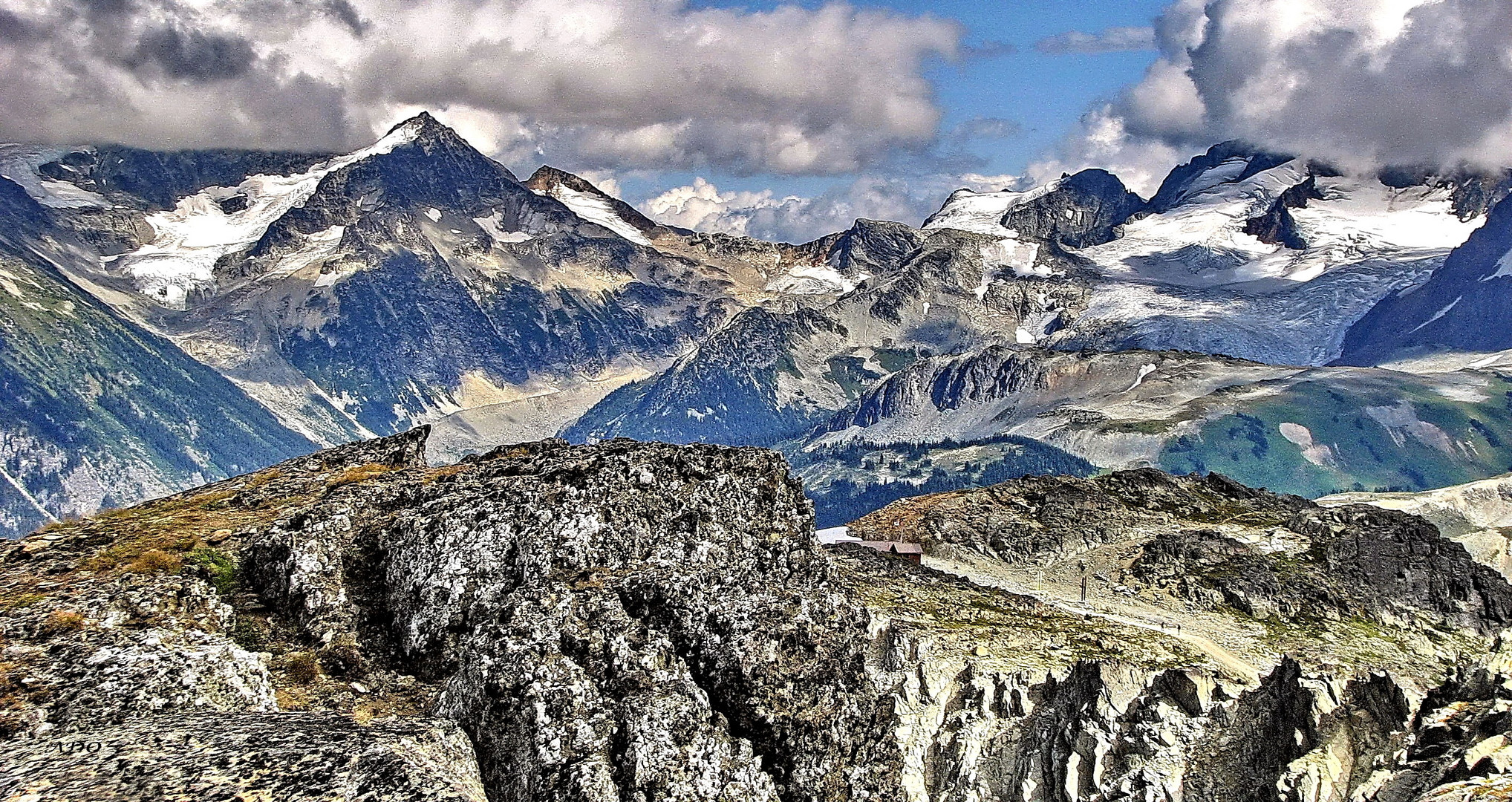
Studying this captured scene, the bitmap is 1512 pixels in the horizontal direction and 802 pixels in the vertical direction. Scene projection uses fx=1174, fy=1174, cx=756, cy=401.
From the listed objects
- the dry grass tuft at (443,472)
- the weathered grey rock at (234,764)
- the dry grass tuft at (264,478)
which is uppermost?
the dry grass tuft at (264,478)

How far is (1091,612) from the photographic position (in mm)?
100312

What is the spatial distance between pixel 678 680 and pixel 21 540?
79.2 ft

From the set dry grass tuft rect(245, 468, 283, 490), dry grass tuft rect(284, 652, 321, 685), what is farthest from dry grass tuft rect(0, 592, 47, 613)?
dry grass tuft rect(245, 468, 283, 490)

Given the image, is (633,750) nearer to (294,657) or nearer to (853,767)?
(853,767)

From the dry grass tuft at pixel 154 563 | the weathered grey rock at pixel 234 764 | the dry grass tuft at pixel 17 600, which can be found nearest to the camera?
the weathered grey rock at pixel 234 764

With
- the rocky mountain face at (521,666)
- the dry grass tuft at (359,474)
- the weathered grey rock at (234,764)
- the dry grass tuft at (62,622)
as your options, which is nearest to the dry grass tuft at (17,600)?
the rocky mountain face at (521,666)

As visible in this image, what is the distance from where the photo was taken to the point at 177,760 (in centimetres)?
2205

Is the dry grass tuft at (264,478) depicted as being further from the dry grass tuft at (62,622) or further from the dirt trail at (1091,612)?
the dirt trail at (1091,612)

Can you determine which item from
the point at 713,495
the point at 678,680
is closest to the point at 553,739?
the point at 678,680

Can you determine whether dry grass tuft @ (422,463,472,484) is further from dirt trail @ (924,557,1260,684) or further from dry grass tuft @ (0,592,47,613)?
dirt trail @ (924,557,1260,684)

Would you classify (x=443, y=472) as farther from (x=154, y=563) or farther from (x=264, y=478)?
(x=154, y=563)

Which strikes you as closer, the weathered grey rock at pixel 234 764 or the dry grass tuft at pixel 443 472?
the weathered grey rock at pixel 234 764

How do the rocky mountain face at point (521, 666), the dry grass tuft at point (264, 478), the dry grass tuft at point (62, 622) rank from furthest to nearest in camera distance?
the dry grass tuft at point (264, 478) < the dry grass tuft at point (62, 622) < the rocky mountain face at point (521, 666)

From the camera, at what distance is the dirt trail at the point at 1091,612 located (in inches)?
3280
